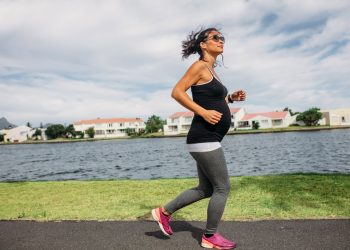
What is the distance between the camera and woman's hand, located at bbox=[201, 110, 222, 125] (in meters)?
3.58

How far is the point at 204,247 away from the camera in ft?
12.8

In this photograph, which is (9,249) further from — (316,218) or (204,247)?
(316,218)

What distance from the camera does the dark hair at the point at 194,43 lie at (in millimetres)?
3982

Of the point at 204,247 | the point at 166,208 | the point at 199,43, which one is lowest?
the point at 204,247

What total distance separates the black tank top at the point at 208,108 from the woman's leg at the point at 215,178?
0.51ft

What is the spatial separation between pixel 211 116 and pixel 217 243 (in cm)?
134

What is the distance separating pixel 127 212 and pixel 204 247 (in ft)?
6.75

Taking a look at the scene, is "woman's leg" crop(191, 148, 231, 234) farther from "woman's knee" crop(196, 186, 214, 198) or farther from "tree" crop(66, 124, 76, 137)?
"tree" crop(66, 124, 76, 137)

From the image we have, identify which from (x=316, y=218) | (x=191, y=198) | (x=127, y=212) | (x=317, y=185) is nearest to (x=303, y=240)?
(x=316, y=218)

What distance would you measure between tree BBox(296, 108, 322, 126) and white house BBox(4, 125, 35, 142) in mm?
102427

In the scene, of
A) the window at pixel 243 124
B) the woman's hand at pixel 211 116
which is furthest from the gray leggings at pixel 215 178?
the window at pixel 243 124

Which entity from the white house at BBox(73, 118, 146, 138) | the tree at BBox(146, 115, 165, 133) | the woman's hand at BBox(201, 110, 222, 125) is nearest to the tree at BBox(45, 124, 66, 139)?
the white house at BBox(73, 118, 146, 138)

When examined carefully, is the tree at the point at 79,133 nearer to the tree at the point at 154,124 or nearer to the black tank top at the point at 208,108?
the tree at the point at 154,124

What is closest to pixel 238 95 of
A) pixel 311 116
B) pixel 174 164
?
pixel 174 164
